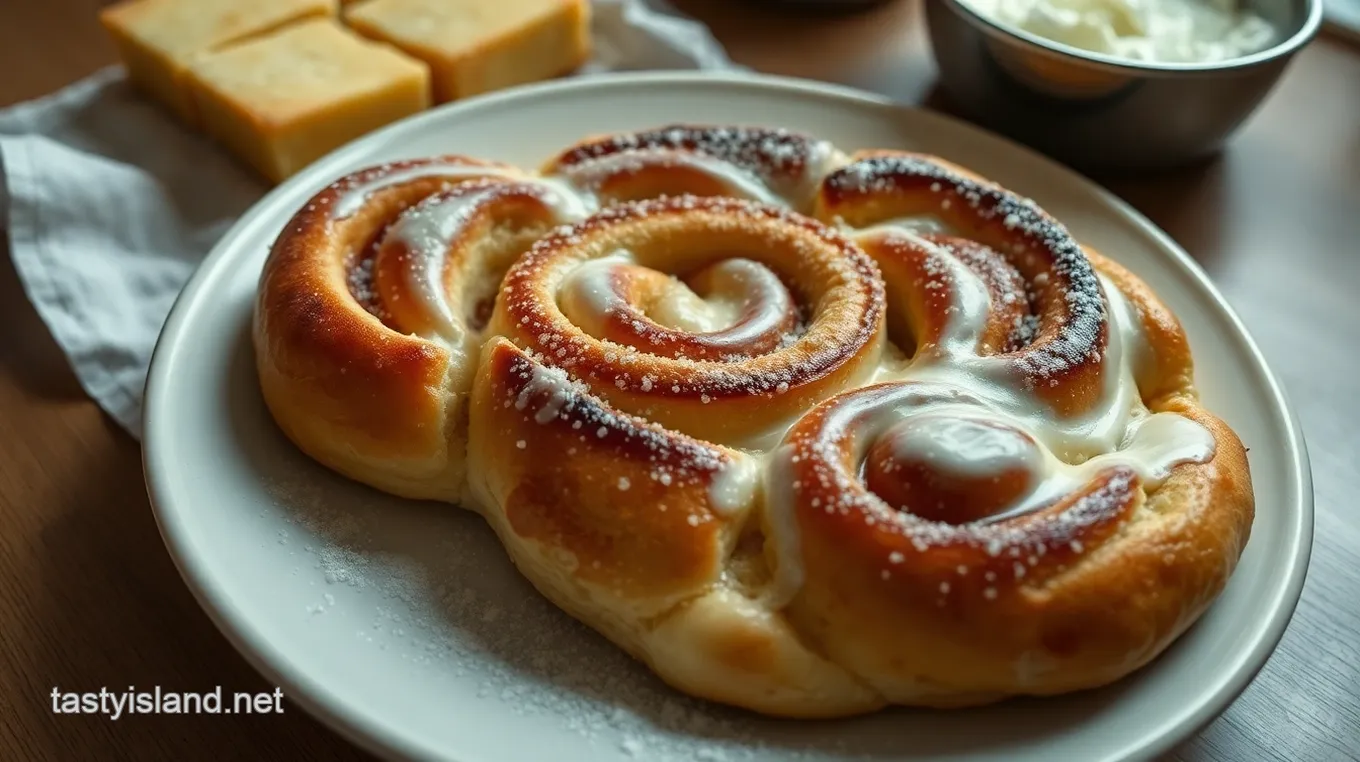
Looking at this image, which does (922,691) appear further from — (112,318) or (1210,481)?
(112,318)

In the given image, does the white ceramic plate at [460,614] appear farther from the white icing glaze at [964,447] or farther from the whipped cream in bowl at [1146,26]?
the whipped cream in bowl at [1146,26]

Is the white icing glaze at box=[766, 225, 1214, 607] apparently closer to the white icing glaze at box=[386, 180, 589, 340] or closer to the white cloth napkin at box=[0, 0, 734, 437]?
the white icing glaze at box=[386, 180, 589, 340]

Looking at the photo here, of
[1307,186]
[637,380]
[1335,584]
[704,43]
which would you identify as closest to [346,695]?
[637,380]

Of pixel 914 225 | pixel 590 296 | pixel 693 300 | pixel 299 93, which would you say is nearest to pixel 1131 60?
pixel 914 225

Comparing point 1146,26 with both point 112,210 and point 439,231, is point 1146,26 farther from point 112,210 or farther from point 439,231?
point 112,210

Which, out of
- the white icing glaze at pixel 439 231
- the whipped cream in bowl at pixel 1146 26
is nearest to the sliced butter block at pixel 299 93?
the white icing glaze at pixel 439 231

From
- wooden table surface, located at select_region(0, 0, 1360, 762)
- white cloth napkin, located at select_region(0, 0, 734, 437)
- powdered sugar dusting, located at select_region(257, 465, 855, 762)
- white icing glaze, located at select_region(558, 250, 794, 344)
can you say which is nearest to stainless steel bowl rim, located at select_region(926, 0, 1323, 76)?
wooden table surface, located at select_region(0, 0, 1360, 762)
